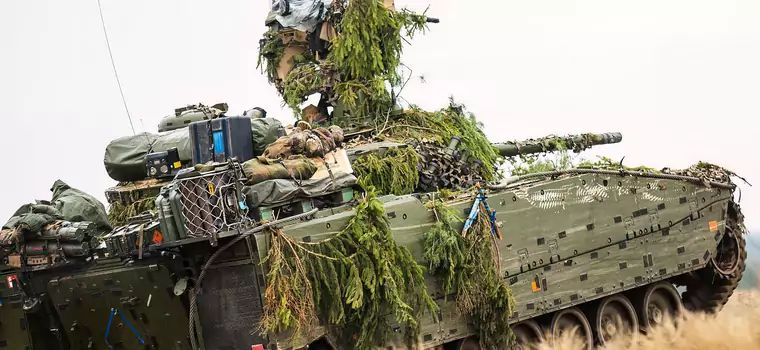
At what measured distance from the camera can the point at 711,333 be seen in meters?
14.1

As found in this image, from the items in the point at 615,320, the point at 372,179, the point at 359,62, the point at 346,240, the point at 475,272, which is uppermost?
the point at 359,62

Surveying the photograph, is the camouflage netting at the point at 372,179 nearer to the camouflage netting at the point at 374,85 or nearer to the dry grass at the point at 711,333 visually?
the camouflage netting at the point at 374,85

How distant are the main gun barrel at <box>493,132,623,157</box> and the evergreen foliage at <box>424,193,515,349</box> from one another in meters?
4.21

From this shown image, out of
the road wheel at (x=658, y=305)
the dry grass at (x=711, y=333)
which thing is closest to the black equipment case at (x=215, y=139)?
the dry grass at (x=711, y=333)

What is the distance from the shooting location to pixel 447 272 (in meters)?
12.3

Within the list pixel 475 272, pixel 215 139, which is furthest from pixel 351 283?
pixel 215 139

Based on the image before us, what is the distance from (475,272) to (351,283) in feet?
6.47

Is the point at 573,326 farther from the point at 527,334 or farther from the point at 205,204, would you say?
the point at 205,204

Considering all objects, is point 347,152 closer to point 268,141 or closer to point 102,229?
point 268,141

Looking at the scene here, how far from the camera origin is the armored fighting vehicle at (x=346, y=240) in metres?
10.8

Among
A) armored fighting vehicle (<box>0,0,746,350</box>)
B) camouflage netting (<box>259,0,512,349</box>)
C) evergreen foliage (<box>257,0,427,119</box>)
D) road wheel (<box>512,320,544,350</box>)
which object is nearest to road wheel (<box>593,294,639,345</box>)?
armored fighting vehicle (<box>0,0,746,350</box>)

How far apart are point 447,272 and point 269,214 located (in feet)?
7.54

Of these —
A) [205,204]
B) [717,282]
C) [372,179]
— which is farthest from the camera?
[717,282]

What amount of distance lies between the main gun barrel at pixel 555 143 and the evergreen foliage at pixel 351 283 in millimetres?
5465
